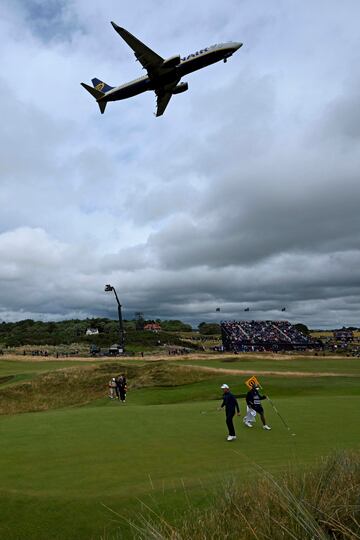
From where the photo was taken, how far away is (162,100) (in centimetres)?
3006

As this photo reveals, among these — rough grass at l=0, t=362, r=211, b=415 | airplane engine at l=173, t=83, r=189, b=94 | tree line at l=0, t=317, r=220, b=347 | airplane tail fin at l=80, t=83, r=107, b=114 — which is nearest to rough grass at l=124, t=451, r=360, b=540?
airplane engine at l=173, t=83, r=189, b=94

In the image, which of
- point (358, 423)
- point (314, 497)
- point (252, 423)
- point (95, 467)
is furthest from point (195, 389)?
point (314, 497)

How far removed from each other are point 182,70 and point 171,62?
7.72 ft

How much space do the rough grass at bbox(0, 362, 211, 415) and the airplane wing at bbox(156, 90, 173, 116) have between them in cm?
2166

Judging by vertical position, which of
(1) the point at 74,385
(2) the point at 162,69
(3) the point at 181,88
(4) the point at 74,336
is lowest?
(1) the point at 74,385

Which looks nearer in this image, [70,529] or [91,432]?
[70,529]

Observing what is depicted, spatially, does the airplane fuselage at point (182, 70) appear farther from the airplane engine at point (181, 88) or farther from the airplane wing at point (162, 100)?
the airplane engine at point (181, 88)

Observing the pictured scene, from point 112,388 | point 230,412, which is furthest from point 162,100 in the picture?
point 230,412

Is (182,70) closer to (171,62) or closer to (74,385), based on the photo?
(171,62)

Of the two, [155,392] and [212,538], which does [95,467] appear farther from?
[155,392]

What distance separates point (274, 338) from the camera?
11475 cm

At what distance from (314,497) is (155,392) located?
102 feet

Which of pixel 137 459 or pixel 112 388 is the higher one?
pixel 137 459

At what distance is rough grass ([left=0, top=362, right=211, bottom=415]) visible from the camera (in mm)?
37500
